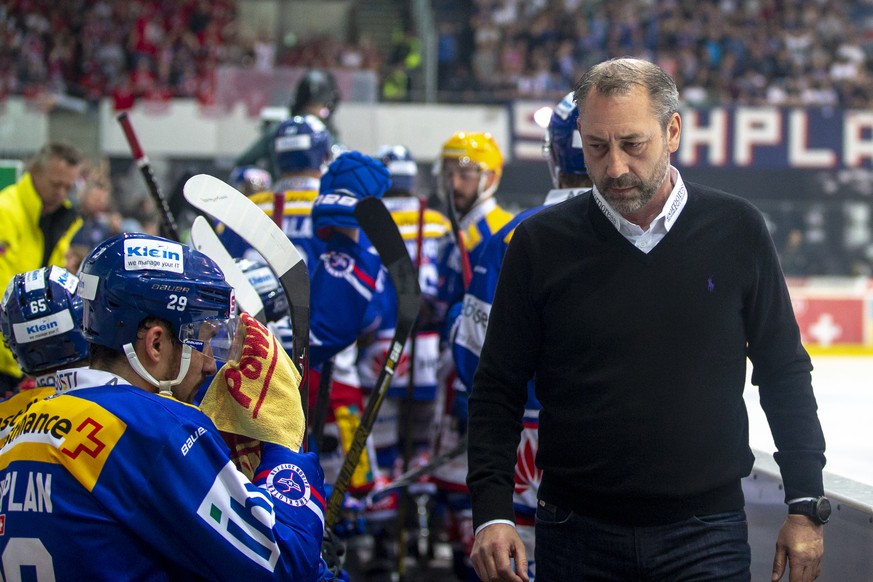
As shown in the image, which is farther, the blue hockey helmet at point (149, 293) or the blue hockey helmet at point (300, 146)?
the blue hockey helmet at point (300, 146)

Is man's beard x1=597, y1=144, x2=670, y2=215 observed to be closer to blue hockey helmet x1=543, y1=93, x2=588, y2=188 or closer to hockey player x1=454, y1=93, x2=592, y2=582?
hockey player x1=454, y1=93, x2=592, y2=582

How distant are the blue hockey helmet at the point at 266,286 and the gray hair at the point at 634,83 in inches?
48.2

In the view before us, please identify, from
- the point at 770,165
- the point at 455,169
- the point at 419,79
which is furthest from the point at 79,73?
the point at 455,169

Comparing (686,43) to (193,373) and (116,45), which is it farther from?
(193,373)

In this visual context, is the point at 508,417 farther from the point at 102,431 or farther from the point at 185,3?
the point at 185,3

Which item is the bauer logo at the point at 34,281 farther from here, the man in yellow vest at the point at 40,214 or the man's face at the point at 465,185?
the man in yellow vest at the point at 40,214

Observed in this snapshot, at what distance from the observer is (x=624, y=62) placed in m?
1.98

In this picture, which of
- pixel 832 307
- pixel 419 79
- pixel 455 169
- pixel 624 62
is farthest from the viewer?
pixel 419 79

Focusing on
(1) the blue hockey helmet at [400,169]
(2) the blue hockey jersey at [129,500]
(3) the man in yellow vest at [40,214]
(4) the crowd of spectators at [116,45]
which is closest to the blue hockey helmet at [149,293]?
(2) the blue hockey jersey at [129,500]

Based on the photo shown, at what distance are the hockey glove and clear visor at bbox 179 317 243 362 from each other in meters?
1.52

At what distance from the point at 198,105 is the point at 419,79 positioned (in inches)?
99.6

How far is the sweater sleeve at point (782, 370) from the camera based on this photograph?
6.41 feet

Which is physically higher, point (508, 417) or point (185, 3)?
point (185, 3)

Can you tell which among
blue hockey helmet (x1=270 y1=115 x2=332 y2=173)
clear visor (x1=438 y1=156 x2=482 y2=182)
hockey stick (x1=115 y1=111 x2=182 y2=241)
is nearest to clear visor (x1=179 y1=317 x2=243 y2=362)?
hockey stick (x1=115 y1=111 x2=182 y2=241)
